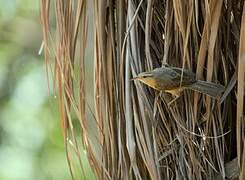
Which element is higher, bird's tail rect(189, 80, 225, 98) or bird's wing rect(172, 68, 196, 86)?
bird's wing rect(172, 68, 196, 86)

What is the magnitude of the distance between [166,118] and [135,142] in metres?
0.06

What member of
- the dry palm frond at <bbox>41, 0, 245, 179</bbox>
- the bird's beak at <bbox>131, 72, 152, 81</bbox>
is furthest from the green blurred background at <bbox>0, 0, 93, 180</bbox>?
the bird's beak at <bbox>131, 72, 152, 81</bbox>

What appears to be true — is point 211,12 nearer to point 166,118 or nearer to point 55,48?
point 166,118

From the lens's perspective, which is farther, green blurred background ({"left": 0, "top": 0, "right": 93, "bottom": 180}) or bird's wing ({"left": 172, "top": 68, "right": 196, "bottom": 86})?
green blurred background ({"left": 0, "top": 0, "right": 93, "bottom": 180})

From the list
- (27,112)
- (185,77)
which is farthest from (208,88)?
(27,112)

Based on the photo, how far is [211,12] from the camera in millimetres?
843

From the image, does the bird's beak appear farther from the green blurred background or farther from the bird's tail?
the green blurred background

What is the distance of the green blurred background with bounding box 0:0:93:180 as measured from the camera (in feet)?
7.71

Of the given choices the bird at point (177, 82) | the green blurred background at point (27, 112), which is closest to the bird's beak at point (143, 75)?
the bird at point (177, 82)

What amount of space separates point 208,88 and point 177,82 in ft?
0.14

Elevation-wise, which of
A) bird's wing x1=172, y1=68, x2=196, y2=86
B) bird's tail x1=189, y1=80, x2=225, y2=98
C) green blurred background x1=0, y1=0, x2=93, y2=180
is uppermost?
bird's wing x1=172, y1=68, x2=196, y2=86

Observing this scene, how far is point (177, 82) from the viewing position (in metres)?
0.84

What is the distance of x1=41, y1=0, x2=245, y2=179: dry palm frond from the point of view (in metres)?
0.86

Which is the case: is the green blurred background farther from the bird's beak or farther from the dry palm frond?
the bird's beak
